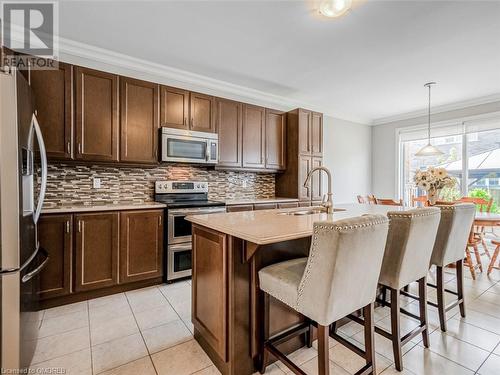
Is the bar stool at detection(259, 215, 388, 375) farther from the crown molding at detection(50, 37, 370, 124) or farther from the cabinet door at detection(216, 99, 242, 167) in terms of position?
the crown molding at detection(50, 37, 370, 124)

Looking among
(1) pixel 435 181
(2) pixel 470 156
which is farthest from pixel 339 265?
(2) pixel 470 156

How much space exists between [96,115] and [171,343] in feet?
7.85

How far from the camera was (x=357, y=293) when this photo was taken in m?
1.29

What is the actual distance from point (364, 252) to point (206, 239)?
3.20 feet

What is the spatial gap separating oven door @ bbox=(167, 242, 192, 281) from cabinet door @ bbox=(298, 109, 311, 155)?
2419 millimetres

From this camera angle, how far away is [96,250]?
2.56 m

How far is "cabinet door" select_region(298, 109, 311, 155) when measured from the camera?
4.18 m

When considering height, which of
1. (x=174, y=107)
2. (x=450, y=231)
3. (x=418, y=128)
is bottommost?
(x=450, y=231)

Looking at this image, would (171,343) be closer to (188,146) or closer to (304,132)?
(188,146)

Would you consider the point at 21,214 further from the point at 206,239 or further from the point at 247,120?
the point at 247,120

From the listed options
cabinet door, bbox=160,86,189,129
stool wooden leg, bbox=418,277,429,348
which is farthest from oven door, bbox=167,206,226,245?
stool wooden leg, bbox=418,277,429,348

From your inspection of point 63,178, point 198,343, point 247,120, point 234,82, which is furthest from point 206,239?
point 234,82

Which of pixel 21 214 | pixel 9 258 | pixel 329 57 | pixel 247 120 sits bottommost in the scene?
pixel 9 258

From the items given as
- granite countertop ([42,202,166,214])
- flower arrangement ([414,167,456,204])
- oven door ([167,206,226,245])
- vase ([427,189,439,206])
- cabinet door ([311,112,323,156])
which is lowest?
oven door ([167,206,226,245])
